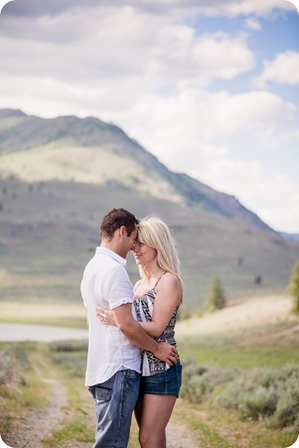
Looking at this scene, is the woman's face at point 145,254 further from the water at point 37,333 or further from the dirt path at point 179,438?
the water at point 37,333

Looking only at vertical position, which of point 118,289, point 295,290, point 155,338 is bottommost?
point 295,290

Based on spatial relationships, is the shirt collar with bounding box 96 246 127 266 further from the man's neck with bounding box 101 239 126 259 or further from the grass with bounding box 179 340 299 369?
the grass with bounding box 179 340 299 369

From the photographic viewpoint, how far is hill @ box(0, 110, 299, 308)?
4091 cm

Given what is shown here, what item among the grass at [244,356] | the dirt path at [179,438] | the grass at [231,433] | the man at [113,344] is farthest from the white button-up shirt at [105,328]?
the grass at [244,356]

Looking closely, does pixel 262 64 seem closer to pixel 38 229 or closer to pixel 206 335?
pixel 206 335

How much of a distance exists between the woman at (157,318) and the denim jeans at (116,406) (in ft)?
0.29

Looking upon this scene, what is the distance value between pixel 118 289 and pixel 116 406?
60 cm

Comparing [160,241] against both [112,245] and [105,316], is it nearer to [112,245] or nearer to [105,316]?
[112,245]

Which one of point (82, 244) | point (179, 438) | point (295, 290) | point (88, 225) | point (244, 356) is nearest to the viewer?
point (179, 438)

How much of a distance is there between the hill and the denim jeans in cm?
3013

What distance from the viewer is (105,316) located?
3.75 meters

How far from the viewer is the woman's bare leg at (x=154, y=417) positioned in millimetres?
3801

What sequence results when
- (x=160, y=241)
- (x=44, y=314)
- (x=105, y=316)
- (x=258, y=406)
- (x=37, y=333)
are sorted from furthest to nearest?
(x=44, y=314), (x=37, y=333), (x=258, y=406), (x=160, y=241), (x=105, y=316)

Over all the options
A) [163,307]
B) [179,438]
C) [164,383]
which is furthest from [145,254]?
[179,438]
